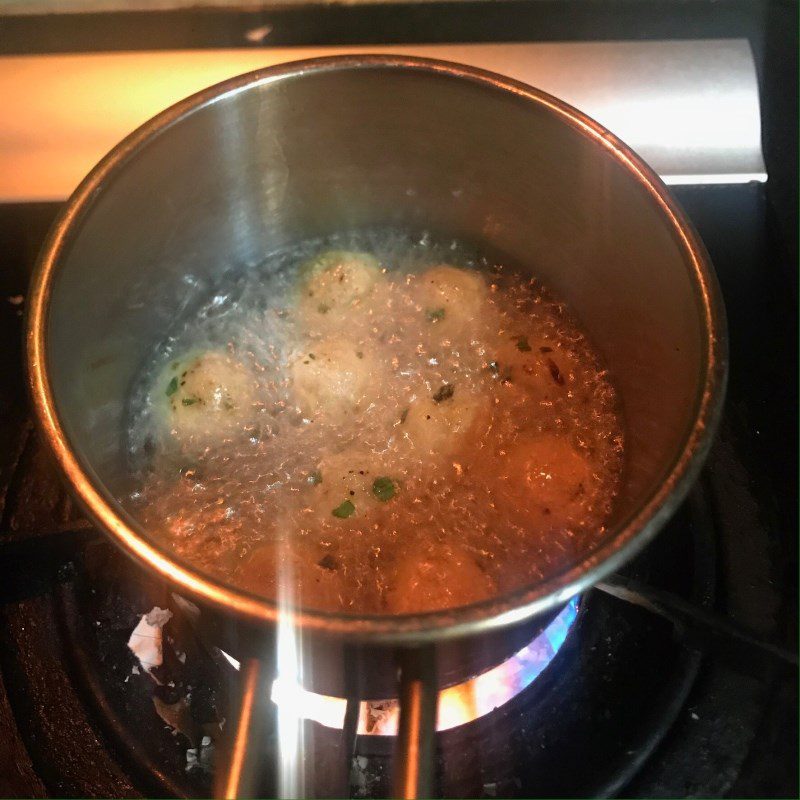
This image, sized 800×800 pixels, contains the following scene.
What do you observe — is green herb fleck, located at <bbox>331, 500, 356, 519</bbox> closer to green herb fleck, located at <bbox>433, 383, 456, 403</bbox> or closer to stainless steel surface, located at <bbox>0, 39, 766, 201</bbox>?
green herb fleck, located at <bbox>433, 383, 456, 403</bbox>

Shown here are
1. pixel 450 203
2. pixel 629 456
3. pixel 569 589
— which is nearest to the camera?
pixel 569 589

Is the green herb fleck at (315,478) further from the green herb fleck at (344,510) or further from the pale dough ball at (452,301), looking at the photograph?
the pale dough ball at (452,301)

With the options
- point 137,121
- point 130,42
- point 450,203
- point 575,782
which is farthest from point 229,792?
point 130,42

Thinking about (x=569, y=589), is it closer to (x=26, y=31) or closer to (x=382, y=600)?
(x=382, y=600)

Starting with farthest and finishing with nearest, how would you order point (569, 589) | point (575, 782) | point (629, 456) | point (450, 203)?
point (450, 203), point (629, 456), point (575, 782), point (569, 589)

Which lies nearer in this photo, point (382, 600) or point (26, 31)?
point (382, 600)

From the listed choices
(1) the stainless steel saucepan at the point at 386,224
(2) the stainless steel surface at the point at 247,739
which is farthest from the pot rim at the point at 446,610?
(2) the stainless steel surface at the point at 247,739

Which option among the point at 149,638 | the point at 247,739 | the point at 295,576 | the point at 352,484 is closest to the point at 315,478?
the point at 352,484
